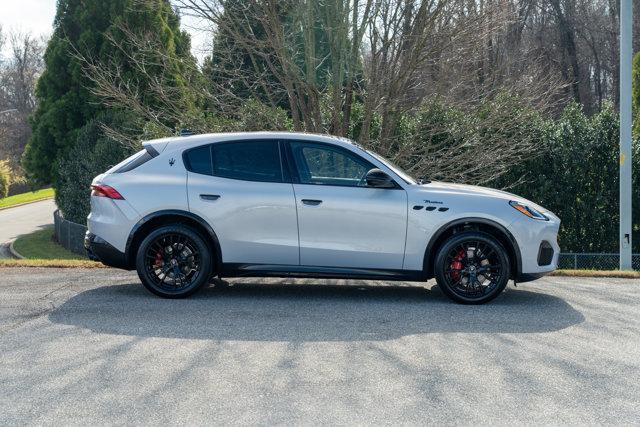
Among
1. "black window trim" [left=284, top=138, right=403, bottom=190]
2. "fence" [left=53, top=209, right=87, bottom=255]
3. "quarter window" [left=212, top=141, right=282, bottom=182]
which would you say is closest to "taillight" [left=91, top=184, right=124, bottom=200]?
"quarter window" [left=212, top=141, right=282, bottom=182]

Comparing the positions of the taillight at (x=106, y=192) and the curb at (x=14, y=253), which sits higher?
the taillight at (x=106, y=192)

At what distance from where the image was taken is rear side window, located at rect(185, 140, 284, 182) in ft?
27.2

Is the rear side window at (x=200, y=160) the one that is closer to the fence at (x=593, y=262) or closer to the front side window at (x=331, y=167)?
the front side window at (x=331, y=167)

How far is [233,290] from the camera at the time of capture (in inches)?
349

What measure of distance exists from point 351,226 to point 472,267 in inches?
49.8

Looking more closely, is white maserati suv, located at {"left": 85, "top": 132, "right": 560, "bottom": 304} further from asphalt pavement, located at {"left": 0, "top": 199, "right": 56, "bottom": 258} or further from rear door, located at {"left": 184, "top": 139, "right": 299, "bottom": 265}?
asphalt pavement, located at {"left": 0, "top": 199, "right": 56, "bottom": 258}

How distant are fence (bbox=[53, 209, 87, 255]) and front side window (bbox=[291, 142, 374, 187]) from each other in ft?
44.0

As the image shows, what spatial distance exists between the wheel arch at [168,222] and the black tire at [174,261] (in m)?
0.07

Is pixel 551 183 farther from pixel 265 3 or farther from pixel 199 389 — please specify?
pixel 199 389

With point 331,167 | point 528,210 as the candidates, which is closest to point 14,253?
point 331,167

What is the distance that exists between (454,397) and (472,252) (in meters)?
3.25

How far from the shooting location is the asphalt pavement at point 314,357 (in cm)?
479

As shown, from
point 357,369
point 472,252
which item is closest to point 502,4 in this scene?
point 472,252

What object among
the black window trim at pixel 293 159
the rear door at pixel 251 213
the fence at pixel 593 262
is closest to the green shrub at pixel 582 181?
the fence at pixel 593 262
